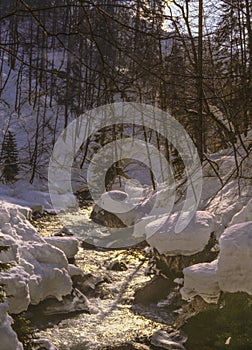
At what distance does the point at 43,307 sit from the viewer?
735cm

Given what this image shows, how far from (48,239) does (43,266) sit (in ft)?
5.82

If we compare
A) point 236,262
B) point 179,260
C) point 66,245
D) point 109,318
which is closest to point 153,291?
point 179,260

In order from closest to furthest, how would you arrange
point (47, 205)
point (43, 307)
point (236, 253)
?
point (236, 253), point (43, 307), point (47, 205)

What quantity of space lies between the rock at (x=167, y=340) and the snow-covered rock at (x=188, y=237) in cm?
237

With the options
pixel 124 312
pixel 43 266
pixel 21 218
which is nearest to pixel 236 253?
pixel 124 312

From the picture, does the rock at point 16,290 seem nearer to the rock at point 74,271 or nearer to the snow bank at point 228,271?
the rock at point 74,271

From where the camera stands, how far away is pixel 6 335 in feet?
13.3

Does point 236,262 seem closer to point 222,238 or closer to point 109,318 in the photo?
point 222,238

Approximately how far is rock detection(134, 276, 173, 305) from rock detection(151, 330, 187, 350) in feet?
4.83

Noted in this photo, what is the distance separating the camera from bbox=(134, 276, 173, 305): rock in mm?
8031

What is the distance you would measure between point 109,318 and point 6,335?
336 centimetres

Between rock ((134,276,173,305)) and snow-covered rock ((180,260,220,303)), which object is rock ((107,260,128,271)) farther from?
snow-covered rock ((180,260,220,303))

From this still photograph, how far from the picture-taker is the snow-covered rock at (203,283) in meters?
6.48

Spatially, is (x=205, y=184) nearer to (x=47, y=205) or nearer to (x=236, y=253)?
(x=236, y=253)
